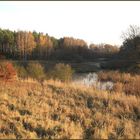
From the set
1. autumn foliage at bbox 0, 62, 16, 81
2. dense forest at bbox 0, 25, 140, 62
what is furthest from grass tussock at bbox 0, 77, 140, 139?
dense forest at bbox 0, 25, 140, 62

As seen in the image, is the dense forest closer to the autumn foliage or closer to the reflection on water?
the reflection on water

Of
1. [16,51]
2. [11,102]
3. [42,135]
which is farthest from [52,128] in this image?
[16,51]

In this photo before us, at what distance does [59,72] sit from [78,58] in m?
53.0

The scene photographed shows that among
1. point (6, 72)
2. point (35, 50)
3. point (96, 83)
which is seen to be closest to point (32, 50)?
point (35, 50)

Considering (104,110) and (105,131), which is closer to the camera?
(105,131)

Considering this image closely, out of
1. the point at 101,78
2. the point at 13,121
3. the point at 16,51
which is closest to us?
the point at 13,121

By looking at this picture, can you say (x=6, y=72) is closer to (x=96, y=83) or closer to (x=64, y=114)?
(x=96, y=83)

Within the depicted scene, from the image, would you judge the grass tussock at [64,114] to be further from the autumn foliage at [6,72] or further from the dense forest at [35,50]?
the dense forest at [35,50]

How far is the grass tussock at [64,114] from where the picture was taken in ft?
30.6

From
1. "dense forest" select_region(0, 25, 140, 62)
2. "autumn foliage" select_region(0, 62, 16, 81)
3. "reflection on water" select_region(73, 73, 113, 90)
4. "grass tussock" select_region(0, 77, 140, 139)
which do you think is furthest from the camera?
"dense forest" select_region(0, 25, 140, 62)

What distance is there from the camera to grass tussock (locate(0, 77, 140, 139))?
9336 mm

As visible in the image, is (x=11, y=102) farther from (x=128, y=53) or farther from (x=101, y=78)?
(x=128, y=53)

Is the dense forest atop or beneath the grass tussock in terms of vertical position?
atop

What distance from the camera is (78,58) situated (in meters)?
78.6
